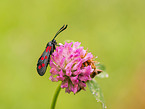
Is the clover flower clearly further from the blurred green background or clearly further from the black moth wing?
the blurred green background

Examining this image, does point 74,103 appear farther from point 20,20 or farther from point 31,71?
point 20,20

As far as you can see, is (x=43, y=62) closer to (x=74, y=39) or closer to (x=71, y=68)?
(x=71, y=68)

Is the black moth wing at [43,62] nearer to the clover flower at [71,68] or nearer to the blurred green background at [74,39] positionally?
the clover flower at [71,68]

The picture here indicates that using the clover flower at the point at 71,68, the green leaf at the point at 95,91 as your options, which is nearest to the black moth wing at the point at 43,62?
the clover flower at the point at 71,68

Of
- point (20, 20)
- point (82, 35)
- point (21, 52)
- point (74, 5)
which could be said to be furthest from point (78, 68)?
point (74, 5)

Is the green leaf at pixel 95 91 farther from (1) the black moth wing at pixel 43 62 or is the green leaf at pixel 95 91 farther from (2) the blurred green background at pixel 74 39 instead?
A: (2) the blurred green background at pixel 74 39

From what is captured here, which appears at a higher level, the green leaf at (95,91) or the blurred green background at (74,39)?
the blurred green background at (74,39)

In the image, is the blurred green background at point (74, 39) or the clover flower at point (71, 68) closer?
the clover flower at point (71, 68)
